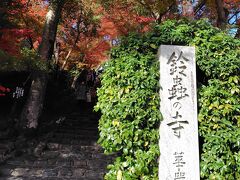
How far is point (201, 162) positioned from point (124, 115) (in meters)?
1.37

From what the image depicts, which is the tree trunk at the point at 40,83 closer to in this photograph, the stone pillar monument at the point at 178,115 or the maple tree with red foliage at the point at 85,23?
the maple tree with red foliage at the point at 85,23

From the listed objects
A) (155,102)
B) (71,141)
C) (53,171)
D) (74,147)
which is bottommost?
(53,171)

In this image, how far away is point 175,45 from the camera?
482 centimetres

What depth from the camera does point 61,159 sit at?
360 inches

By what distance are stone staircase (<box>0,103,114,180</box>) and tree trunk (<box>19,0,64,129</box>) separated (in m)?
Result: 0.84

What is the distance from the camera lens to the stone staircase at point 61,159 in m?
7.91

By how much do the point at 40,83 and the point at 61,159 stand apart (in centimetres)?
356

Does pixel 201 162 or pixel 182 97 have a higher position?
pixel 182 97

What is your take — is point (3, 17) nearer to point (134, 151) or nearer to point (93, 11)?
point (93, 11)

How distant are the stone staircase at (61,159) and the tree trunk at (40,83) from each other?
837mm

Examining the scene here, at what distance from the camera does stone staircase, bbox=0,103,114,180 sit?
25.9 feet

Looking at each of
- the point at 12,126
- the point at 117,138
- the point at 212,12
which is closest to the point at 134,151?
the point at 117,138

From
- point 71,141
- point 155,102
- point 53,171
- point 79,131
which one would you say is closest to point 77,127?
point 79,131

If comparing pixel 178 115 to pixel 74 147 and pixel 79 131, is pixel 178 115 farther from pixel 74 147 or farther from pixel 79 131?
pixel 79 131
